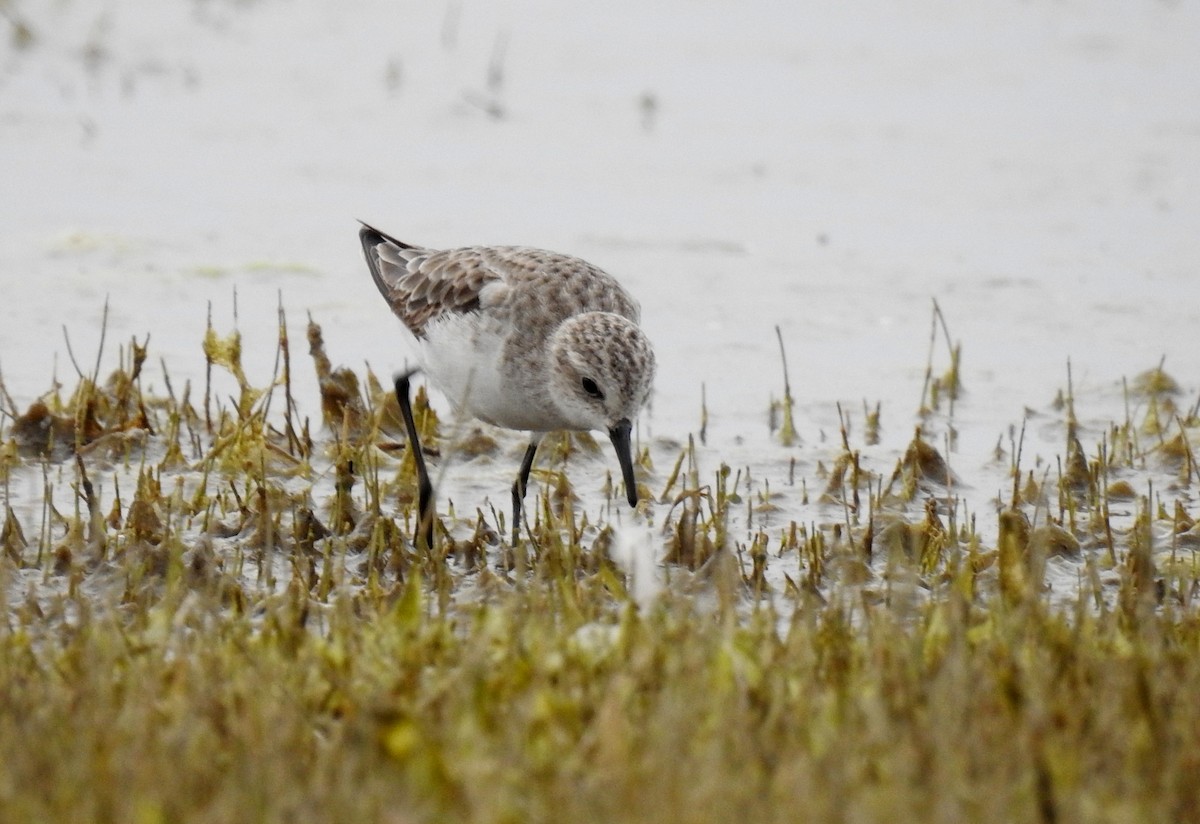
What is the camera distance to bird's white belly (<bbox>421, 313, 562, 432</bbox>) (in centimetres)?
678

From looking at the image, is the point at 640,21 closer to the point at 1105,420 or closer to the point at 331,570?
the point at 1105,420

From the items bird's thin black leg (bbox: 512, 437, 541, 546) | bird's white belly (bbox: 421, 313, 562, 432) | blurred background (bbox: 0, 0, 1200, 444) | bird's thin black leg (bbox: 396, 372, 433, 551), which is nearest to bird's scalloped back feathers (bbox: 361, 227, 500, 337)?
bird's white belly (bbox: 421, 313, 562, 432)

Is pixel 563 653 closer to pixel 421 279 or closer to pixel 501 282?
pixel 501 282

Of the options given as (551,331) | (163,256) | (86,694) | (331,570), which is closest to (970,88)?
(163,256)

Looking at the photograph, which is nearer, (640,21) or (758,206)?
(758,206)

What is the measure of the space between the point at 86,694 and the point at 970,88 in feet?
40.3

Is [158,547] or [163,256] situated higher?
[163,256]

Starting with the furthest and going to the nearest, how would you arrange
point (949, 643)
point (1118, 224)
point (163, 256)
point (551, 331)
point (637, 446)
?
point (1118, 224) → point (163, 256) → point (637, 446) → point (551, 331) → point (949, 643)

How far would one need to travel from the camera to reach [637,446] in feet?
27.0

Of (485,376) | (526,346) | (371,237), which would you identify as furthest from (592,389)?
(371,237)

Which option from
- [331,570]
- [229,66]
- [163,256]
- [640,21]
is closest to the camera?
[331,570]

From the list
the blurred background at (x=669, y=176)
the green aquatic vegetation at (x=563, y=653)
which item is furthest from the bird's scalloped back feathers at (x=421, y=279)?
the blurred background at (x=669, y=176)

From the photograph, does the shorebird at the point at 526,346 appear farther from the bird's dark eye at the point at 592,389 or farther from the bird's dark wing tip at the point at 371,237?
the bird's dark wing tip at the point at 371,237

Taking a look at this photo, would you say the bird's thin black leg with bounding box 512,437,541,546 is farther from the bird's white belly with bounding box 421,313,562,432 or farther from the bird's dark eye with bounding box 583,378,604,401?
the bird's dark eye with bounding box 583,378,604,401
